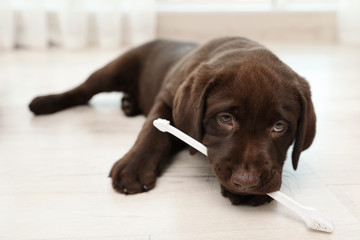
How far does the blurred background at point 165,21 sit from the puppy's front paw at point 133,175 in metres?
3.41

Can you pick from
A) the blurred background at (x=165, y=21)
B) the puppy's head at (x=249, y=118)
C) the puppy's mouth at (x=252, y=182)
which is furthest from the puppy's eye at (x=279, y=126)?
the blurred background at (x=165, y=21)

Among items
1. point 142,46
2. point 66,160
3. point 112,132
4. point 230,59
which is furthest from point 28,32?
point 230,59

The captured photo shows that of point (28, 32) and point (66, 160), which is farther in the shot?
point (28, 32)

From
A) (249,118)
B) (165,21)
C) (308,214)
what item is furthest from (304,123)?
(165,21)

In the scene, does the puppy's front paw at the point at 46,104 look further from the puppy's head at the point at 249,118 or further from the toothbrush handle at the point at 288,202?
the toothbrush handle at the point at 288,202

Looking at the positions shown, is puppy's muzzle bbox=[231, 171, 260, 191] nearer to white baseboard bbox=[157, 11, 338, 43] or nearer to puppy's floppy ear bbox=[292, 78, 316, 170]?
puppy's floppy ear bbox=[292, 78, 316, 170]

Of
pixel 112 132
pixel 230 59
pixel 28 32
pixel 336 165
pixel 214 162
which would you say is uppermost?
pixel 230 59

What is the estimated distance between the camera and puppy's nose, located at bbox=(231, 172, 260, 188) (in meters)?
1.60

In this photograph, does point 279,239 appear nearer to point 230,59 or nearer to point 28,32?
point 230,59

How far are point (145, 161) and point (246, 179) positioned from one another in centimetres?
54

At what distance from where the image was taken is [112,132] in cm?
262

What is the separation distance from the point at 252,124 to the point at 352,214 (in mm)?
513

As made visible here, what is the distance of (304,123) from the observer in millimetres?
1809

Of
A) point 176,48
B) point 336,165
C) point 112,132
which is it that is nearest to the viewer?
point 336,165
